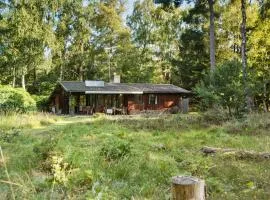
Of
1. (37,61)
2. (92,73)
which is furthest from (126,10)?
(37,61)

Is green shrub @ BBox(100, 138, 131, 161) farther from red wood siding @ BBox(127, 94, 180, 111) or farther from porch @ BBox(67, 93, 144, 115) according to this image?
red wood siding @ BBox(127, 94, 180, 111)

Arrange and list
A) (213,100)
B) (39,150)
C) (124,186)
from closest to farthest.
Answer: (124,186)
(39,150)
(213,100)

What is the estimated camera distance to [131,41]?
4734 cm

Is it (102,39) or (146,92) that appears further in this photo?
(102,39)

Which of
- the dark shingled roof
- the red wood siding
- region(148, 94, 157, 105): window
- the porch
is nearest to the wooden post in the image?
the dark shingled roof

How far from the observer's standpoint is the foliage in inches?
723

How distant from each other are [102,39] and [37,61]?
35.1 ft

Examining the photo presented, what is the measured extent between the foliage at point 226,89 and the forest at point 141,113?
5 cm

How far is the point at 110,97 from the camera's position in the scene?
34094mm

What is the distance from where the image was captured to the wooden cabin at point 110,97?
32438 mm

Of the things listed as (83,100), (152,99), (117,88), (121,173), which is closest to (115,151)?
(121,173)

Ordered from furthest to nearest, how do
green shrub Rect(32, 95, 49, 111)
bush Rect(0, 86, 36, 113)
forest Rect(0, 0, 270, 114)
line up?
green shrub Rect(32, 95, 49, 111), forest Rect(0, 0, 270, 114), bush Rect(0, 86, 36, 113)

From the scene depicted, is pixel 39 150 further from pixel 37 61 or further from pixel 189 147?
pixel 37 61

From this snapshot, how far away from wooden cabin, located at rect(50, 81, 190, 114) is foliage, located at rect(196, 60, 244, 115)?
547 inches
